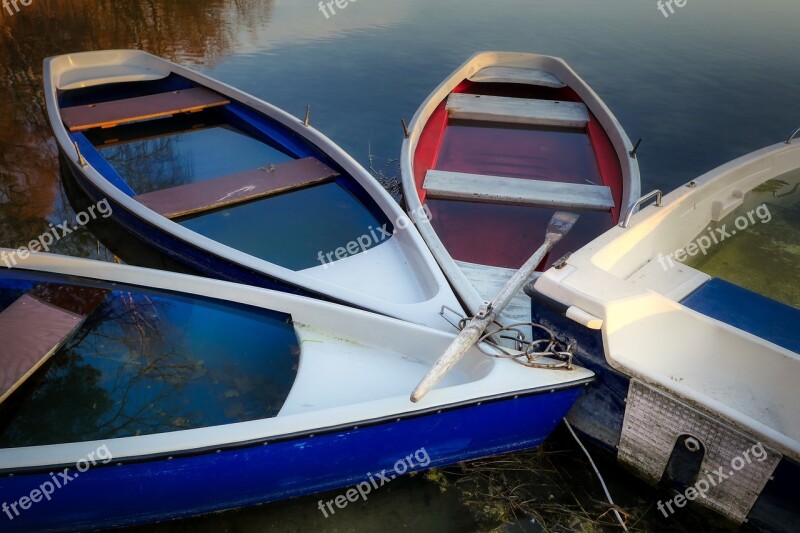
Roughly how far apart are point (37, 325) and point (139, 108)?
159 inches

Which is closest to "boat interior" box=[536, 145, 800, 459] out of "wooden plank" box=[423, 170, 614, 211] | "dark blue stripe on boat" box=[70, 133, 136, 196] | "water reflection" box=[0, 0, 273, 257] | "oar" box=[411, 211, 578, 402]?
"oar" box=[411, 211, 578, 402]

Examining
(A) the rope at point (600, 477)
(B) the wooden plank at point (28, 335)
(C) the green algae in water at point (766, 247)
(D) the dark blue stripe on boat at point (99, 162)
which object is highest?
(D) the dark blue stripe on boat at point (99, 162)

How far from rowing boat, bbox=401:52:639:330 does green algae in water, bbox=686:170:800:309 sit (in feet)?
3.42

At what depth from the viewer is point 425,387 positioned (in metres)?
3.13

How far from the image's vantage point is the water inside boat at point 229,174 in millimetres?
5117

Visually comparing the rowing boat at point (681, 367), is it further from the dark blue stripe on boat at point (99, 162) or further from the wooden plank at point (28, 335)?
the dark blue stripe on boat at point (99, 162)

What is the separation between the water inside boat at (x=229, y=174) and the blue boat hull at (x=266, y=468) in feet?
Answer: 6.26

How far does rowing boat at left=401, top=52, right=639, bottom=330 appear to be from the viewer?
4.90 metres

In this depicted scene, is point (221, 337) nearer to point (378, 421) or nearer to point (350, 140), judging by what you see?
point (378, 421)

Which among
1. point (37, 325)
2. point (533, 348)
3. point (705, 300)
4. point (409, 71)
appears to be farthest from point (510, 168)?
point (409, 71)

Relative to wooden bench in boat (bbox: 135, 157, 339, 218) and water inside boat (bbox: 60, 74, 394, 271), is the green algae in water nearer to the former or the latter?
water inside boat (bbox: 60, 74, 394, 271)

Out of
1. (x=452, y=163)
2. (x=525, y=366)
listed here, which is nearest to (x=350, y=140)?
(x=452, y=163)

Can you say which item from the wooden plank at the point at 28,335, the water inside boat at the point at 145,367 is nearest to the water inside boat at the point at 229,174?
the water inside boat at the point at 145,367

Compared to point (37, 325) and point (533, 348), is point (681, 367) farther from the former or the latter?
point (37, 325)
